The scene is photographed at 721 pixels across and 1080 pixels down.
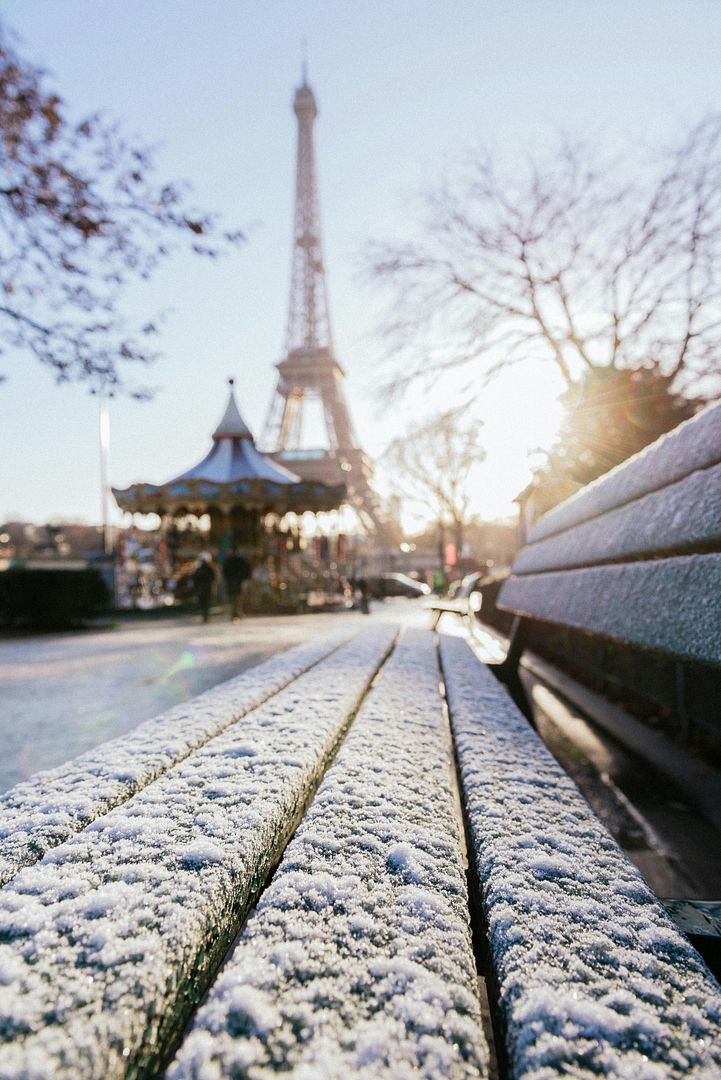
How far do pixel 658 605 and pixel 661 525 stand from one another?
21 centimetres

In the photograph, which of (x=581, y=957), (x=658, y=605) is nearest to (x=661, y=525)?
(x=658, y=605)

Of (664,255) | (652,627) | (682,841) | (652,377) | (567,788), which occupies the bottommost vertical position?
(682,841)

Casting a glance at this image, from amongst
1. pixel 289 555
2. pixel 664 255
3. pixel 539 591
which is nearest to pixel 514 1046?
pixel 539 591

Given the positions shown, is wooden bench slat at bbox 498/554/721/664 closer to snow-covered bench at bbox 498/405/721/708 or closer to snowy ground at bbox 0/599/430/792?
snow-covered bench at bbox 498/405/721/708

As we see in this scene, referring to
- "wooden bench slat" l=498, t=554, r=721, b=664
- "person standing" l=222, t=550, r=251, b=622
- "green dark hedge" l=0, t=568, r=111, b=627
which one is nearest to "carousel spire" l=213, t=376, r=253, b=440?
"person standing" l=222, t=550, r=251, b=622

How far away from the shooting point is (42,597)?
1017 cm

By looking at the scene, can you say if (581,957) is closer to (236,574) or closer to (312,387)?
(236,574)

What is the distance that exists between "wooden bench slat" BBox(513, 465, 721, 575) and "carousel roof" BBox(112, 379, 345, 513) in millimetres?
14825

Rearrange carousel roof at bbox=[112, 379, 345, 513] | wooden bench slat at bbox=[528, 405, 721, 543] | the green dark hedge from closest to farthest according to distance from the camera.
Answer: wooden bench slat at bbox=[528, 405, 721, 543] → the green dark hedge → carousel roof at bbox=[112, 379, 345, 513]

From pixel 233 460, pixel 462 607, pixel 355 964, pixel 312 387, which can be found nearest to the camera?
pixel 355 964

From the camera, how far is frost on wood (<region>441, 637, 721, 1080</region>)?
1.24 feet

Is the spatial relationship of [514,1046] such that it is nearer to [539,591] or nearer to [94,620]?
[539,591]

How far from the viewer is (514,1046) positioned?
39cm

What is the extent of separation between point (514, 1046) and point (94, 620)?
13715mm
